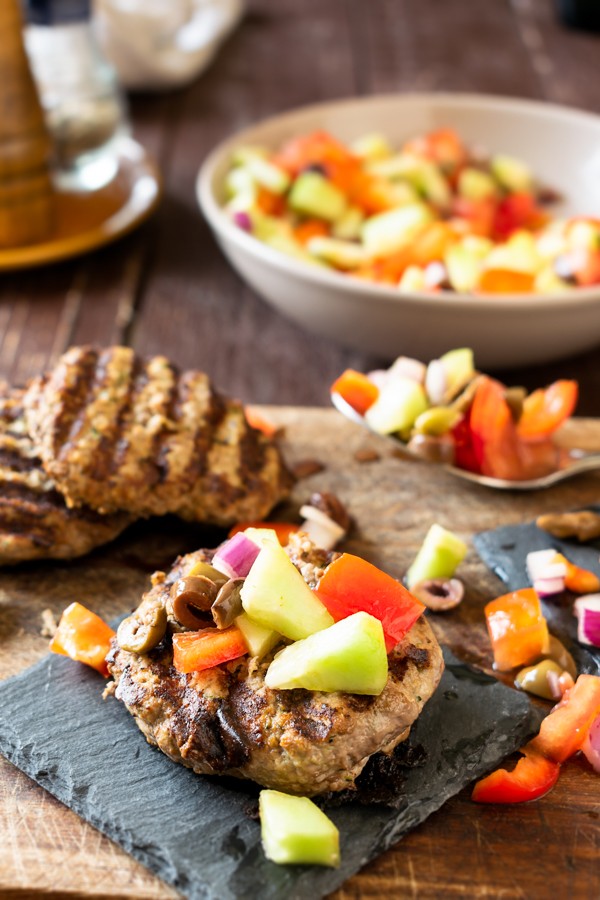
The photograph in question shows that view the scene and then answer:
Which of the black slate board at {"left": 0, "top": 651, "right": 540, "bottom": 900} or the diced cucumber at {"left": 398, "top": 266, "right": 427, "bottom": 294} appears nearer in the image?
the black slate board at {"left": 0, "top": 651, "right": 540, "bottom": 900}

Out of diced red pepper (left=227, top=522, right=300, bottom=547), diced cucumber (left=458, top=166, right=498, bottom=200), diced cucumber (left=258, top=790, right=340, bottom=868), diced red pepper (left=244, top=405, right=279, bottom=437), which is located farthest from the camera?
diced cucumber (left=458, top=166, right=498, bottom=200)

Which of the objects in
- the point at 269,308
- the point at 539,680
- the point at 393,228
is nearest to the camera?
the point at 539,680

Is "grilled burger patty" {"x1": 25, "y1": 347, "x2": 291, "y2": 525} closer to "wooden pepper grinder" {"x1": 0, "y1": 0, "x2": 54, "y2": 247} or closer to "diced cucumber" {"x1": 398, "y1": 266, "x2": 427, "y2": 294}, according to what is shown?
"diced cucumber" {"x1": 398, "y1": 266, "x2": 427, "y2": 294}

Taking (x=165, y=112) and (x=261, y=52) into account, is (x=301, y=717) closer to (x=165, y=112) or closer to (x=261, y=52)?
(x=165, y=112)

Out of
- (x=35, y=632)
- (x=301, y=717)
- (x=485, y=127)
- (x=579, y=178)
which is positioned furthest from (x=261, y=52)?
(x=301, y=717)

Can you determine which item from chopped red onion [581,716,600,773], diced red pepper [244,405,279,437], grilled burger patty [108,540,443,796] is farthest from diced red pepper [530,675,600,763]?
→ diced red pepper [244,405,279,437]

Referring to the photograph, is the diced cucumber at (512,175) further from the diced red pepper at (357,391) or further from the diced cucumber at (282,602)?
the diced cucumber at (282,602)

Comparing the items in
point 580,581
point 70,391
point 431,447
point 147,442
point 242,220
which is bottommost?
point 580,581

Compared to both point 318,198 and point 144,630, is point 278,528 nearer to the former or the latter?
point 144,630

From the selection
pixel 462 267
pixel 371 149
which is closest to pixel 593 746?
pixel 462 267
